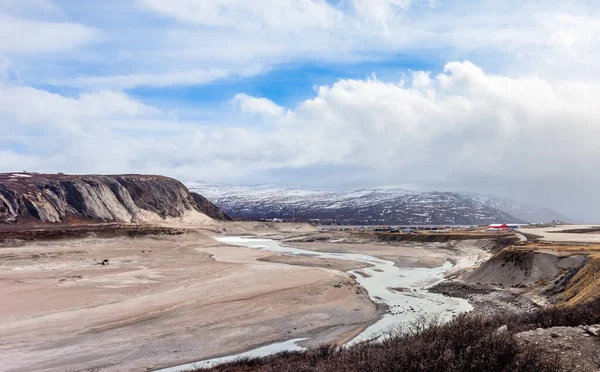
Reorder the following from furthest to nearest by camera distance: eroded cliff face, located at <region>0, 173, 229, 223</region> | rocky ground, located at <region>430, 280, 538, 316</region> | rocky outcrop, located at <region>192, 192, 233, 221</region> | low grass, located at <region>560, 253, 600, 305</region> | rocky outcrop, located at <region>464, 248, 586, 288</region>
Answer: rocky outcrop, located at <region>192, 192, 233, 221</region>, eroded cliff face, located at <region>0, 173, 229, 223</region>, rocky outcrop, located at <region>464, 248, 586, 288</region>, rocky ground, located at <region>430, 280, 538, 316</region>, low grass, located at <region>560, 253, 600, 305</region>

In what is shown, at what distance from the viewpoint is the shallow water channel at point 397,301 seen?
54.5 feet

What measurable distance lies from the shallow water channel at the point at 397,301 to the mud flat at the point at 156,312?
0.68m

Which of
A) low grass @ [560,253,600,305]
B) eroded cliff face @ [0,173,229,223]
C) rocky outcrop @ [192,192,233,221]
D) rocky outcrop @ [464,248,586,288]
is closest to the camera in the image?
low grass @ [560,253,600,305]

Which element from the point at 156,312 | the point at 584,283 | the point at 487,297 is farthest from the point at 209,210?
the point at 584,283

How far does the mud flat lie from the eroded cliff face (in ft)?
132

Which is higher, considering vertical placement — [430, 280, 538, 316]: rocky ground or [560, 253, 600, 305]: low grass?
[560, 253, 600, 305]: low grass

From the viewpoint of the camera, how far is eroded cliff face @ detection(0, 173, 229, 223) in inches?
2911

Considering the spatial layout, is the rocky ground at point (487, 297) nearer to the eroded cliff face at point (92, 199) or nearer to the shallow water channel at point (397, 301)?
the shallow water channel at point (397, 301)

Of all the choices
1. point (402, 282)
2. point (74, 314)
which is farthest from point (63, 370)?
point (402, 282)

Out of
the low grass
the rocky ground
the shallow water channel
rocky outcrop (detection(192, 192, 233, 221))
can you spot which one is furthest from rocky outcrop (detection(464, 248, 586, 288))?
rocky outcrop (detection(192, 192, 233, 221))

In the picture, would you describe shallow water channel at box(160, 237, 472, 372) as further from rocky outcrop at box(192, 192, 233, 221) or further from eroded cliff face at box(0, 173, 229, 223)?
rocky outcrop at box(192, 192, 233, 221)

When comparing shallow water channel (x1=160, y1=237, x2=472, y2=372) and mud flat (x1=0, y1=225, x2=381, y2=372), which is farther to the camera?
shallow water channel (x1=160, y1=237, x2=472, y2=372)

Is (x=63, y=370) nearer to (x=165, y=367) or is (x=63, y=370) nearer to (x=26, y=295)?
(x=165, y=367)

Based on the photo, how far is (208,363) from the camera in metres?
14.8
